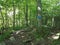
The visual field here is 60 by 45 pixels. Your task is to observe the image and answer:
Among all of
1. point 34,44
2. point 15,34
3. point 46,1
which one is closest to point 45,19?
point 46,1

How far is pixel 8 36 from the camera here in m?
8.57

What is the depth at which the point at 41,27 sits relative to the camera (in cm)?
866

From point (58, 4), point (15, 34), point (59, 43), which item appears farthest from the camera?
→ point (58, 4)

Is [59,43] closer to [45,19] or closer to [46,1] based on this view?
[46,1]

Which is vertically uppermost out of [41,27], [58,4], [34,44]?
[58,4]

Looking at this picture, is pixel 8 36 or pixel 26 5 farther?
pixel 26 5

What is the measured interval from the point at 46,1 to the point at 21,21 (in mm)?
5486

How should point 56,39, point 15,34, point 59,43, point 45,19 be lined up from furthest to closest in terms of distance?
point 45,19, point 15,34, point 56,39, point 59,43

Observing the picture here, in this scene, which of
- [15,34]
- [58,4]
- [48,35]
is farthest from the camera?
[58,4]

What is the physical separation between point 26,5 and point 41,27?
1116 centimetres

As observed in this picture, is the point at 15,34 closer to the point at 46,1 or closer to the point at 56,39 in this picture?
the point at 56,39

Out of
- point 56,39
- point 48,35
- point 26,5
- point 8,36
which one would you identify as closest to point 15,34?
point 8,36

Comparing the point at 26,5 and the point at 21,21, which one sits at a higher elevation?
the point at 26,5

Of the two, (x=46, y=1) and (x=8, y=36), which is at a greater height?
(x=46, y=1)
